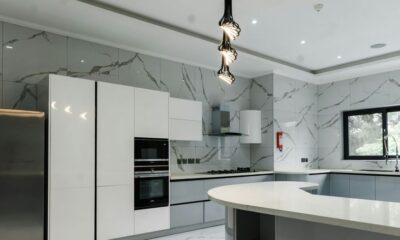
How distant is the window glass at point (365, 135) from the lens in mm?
6047

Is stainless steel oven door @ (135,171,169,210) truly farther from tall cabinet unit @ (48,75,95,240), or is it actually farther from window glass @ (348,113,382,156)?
window glass @ (348,113,382,156)

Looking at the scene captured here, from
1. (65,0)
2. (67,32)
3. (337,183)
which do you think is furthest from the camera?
(337,183)

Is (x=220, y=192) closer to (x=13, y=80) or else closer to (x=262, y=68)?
(x=13, y=80)

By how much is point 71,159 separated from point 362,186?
4573mm

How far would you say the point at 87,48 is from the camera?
4.23 meters

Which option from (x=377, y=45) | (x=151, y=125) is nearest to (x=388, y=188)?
(x=377, y=45)

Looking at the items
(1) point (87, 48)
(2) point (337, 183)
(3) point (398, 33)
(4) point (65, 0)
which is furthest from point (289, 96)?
(4) point (65, 0)

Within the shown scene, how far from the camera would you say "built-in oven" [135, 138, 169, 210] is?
13.1 feet

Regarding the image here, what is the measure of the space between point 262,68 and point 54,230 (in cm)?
417

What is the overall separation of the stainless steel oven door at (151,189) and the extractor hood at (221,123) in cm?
153

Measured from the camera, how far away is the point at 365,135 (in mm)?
6246

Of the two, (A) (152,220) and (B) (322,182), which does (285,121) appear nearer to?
(B) (322,182)

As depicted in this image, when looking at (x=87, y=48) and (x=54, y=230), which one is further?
(x=87, y=48)

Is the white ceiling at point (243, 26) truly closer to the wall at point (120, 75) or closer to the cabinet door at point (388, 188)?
the wall at point (120, 75)
